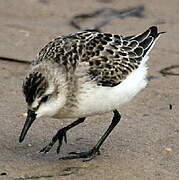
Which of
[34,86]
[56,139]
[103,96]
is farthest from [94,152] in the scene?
[34,86]

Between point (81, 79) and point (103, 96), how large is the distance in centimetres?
28

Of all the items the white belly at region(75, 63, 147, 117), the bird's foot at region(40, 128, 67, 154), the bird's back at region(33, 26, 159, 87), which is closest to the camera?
the white belly at region(75, 63, 147, 117)

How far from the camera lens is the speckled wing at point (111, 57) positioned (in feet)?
21.5

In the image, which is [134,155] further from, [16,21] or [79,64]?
[16,21]

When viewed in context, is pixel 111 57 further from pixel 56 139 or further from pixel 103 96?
pixel 56 139

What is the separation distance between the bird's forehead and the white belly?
0.38 m

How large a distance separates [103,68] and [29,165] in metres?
1.22

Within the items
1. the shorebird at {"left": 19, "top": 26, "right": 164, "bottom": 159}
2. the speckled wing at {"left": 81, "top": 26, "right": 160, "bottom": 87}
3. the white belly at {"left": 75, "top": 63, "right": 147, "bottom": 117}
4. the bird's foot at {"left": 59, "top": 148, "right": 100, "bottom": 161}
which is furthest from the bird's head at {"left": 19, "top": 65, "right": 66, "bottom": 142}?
the bird's foot at {"left": 59, "top": 148, "right": 100, "bottom": 161}

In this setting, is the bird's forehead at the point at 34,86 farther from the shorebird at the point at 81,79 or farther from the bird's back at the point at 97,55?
the bird's back at the point at 97,55

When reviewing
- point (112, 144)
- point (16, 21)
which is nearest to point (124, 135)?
point (112, 144)

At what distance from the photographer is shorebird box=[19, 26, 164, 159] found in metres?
6.23

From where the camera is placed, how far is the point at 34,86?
20.1 ft

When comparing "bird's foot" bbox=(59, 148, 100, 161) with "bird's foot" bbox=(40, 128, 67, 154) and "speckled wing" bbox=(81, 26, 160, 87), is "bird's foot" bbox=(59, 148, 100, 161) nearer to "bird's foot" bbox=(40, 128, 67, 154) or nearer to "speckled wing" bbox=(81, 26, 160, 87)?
"bird's foot" bbox=(40, 128, 67, 154)

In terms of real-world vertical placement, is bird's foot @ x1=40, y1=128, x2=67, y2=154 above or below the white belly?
below
